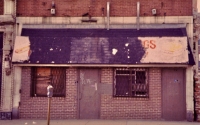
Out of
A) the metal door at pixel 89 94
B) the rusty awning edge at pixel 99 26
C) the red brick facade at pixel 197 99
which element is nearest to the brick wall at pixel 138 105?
the metal door at pixel 89 94

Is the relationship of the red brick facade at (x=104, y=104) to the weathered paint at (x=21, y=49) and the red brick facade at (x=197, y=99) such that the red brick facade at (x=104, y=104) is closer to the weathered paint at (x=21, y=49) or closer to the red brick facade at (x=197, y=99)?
the weathered paint at (x=21, y=49)

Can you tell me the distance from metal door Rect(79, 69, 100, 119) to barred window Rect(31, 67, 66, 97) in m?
0.85

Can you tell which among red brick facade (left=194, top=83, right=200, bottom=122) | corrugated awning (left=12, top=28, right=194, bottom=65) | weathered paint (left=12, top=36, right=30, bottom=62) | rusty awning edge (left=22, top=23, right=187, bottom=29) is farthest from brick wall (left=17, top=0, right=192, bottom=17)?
red brick facade (left=194, top=83, right=200, bottom=122)

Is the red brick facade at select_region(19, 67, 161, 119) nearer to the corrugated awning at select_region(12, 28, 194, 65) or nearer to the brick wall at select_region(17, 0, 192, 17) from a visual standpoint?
the corrugated awning at select_region(12, 28, 194, 65)

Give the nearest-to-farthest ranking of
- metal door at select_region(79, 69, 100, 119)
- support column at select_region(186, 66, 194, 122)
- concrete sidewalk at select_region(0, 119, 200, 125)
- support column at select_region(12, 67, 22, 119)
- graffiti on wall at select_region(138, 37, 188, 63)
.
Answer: concrete sidewalk at select_region(0, 119, 200, 125) < graffiti on wall at select_region(138, 37, 188, 63) < support column at select_region(186, 66, 194, 122) < metal door at select_region(79, 69, 100, 119) < support column at select_region(12, 67, 22, 119)

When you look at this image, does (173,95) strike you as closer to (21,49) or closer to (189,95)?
(189,95)

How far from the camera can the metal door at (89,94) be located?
11453mm

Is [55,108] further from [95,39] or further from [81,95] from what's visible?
[95,39]

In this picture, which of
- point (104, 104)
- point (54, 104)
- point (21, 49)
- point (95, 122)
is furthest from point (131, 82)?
point (21, 49)

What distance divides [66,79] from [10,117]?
2.91m

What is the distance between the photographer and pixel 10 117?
11516 mm

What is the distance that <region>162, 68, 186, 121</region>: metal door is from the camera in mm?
11141

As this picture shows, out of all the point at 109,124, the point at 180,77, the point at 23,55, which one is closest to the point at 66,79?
the point at 23,55

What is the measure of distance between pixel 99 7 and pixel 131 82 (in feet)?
11.8
